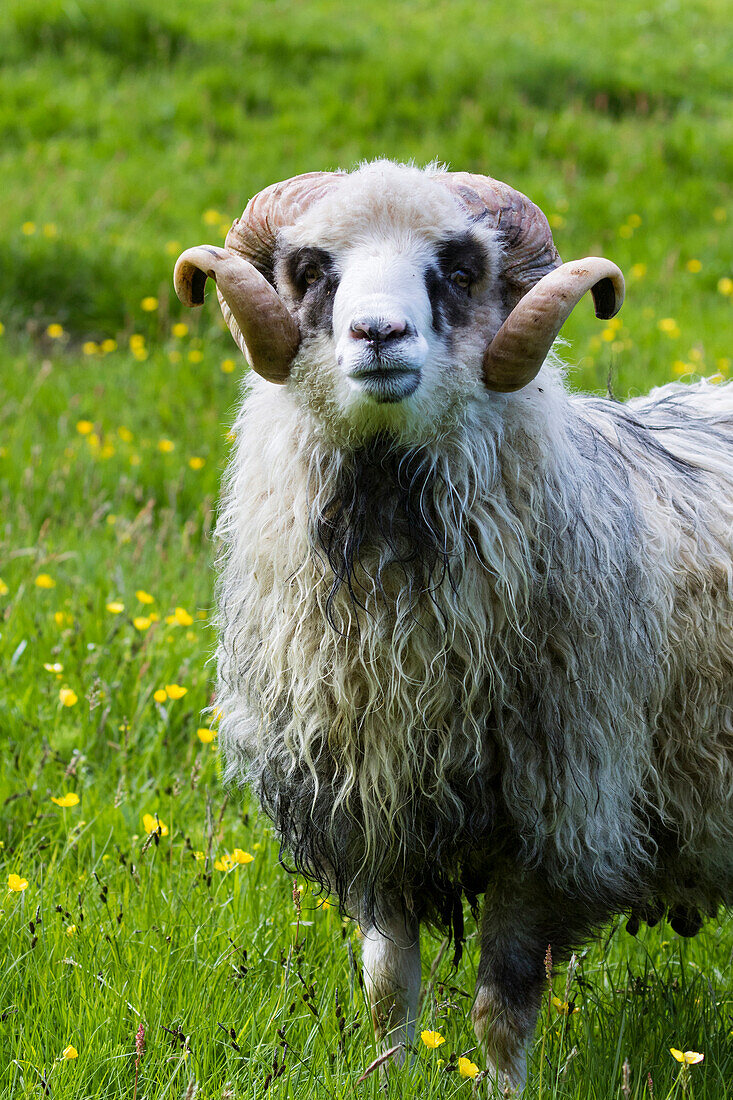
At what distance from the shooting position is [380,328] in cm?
212

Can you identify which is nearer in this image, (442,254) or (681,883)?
(442,254)

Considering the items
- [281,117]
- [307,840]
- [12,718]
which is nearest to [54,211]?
[281,117]

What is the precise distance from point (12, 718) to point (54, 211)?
5379 mm

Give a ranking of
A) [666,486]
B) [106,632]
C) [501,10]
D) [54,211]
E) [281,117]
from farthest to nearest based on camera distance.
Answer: [501,10] < [281,117] < [54,211] < [106,632] < [666,486]

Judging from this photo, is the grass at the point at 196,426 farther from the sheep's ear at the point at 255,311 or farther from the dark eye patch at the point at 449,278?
the dark eye patch at the point at 449,278

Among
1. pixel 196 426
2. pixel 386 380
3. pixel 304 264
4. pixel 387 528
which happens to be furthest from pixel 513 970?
pixel 196 426

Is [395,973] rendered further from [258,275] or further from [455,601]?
[258,275]

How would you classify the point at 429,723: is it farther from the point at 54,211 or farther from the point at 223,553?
the point at 54,211

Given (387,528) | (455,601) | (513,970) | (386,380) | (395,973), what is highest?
(386,380)

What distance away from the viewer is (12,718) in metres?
3.58

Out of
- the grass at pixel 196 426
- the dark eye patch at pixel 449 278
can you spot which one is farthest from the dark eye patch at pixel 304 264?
the grass at pixel 196 426

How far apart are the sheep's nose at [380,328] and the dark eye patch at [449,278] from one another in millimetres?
227

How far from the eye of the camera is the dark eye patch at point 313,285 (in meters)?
2.40

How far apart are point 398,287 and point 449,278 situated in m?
0.20
